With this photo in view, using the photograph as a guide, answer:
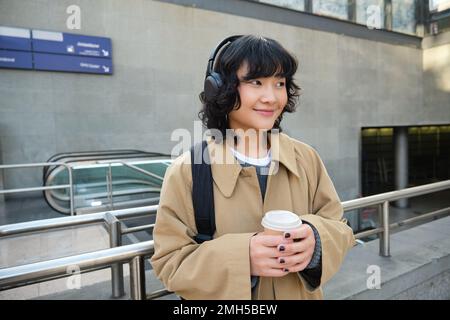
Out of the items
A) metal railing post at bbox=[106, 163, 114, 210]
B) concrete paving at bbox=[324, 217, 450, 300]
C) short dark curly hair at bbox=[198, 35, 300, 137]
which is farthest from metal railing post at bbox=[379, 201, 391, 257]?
metal railing post at bbox=[106, 163, 114, 210]

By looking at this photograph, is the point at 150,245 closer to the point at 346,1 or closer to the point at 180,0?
the point at 180,0

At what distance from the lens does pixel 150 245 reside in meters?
1.24

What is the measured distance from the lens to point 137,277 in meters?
1.30

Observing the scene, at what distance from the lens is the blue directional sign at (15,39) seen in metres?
6.22

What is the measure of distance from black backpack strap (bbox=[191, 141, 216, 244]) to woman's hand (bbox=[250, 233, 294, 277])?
0.16 metres

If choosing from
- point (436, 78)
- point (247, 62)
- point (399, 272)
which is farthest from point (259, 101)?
point (436, 78)

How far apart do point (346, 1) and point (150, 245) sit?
11704 millimetres

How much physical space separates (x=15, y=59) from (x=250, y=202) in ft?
23.4

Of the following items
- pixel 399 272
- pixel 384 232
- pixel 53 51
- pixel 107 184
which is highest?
pixel 53 51

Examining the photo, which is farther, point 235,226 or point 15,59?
point 15,59

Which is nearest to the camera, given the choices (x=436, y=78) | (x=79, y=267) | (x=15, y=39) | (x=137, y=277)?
(x=79, y=267)

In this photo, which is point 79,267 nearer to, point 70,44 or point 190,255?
point 190,255

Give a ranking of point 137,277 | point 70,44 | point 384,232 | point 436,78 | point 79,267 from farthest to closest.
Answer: point 436,78
point 70,44
point 384,232
point 137,277
point 79,267

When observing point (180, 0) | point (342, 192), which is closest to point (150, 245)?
point (180, 0)
